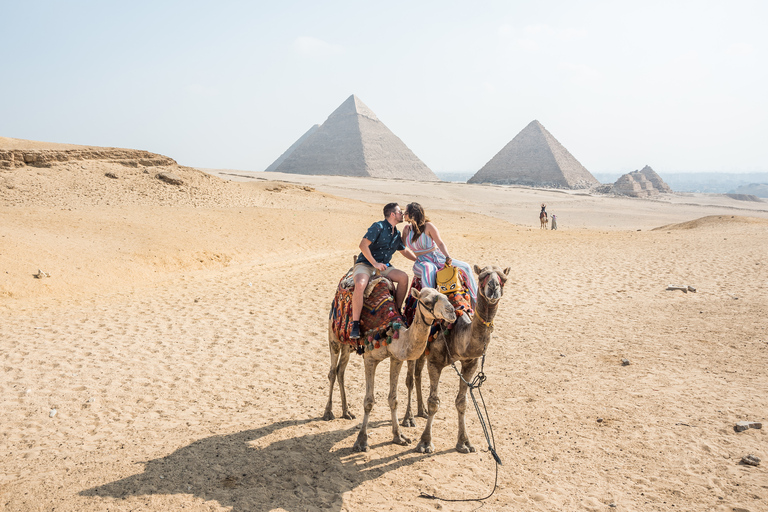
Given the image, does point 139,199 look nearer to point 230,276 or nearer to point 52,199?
point 52,199

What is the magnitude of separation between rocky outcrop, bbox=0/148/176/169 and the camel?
21.3 m

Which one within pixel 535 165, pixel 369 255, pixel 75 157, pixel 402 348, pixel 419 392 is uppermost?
pixel 535 165

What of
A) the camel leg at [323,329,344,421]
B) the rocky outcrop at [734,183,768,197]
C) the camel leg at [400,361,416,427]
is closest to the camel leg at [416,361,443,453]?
the camel leg at [400,361,416,427]

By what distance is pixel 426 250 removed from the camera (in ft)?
17.7

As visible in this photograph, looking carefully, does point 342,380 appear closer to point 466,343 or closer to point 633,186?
point 466,343

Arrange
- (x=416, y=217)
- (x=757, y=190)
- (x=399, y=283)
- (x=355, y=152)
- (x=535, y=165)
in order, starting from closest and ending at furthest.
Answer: (x=399, y=283)
(x=416, y=217)
(x=535, y=165)
(x=355, y=152)
(x=757, y=190)

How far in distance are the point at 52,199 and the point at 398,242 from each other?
17.7 metres

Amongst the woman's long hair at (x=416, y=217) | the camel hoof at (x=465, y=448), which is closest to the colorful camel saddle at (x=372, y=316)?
the woman's long hair at (x=416, y=217)

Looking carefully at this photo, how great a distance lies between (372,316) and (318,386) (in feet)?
6.92

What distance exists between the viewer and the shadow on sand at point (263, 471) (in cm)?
387

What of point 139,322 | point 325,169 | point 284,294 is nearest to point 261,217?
point 284,294

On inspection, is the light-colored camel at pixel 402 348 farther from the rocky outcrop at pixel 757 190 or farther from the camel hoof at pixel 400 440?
the rocky outcrop at pixel 757 190

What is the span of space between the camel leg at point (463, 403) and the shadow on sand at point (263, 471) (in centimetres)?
41

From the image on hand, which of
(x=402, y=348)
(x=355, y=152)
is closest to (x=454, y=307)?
(x=402, y=348)
